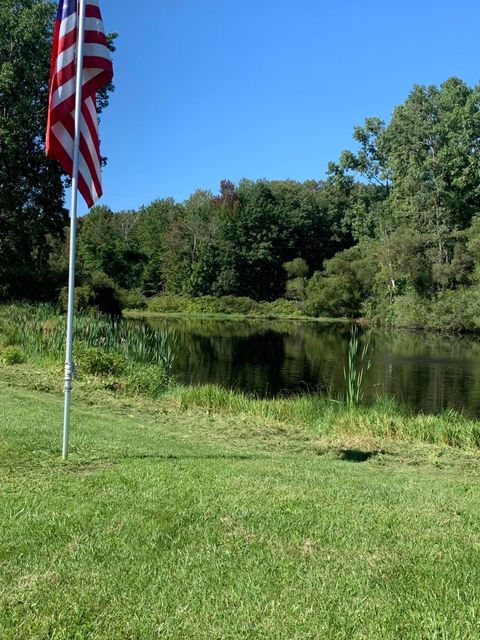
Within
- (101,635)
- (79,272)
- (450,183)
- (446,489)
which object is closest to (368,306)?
(450,183)

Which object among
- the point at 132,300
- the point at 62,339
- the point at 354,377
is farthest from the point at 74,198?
the point at 132,300

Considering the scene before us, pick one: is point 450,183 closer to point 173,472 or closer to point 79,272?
point 79,272

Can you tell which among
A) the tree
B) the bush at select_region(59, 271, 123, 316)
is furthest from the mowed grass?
the bush at select_region(59, 271, 123, 316)

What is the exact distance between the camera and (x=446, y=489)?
235 inches

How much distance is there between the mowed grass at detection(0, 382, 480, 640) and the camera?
2957 millimetres

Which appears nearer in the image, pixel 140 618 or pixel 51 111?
pixel 140 618

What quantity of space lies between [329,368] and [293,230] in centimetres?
5536

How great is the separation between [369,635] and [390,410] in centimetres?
1031

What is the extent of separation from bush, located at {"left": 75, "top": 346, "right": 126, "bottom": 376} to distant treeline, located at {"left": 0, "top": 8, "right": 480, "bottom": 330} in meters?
16.7

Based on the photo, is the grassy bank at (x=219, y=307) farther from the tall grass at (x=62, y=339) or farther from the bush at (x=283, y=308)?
the tall grass at (x=62, y=339)

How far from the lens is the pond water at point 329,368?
60.4 feet

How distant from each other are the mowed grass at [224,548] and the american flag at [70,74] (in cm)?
319

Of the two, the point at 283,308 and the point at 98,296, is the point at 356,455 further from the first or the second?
the point at 283,308

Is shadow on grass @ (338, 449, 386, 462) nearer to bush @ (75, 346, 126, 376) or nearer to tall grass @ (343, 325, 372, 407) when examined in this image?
tall grass @ (343, 325, 372, 407)
